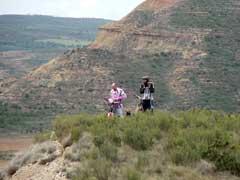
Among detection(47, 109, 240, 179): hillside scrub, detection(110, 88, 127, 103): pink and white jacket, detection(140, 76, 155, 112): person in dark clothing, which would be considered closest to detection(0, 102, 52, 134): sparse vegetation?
detection(140, 76, 155, 112): person in dark clothing

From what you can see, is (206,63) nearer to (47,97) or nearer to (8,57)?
(47,97)

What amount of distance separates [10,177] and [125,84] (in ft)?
158

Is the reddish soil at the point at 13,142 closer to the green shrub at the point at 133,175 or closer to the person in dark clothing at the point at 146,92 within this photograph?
the person in dark clothing at the point at 146,92

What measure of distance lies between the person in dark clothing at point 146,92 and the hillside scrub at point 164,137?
1323mm

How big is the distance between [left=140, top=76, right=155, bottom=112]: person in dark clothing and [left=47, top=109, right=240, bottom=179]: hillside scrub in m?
1.32

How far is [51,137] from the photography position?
16906 millimetres

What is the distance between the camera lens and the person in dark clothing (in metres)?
18.5

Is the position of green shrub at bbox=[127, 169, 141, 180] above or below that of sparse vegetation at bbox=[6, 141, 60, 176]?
above

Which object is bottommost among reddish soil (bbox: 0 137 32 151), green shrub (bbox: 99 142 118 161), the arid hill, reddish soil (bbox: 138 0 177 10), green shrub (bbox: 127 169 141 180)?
reddish soil (bbox: 0 137 32 151)

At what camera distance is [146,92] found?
1861 cm

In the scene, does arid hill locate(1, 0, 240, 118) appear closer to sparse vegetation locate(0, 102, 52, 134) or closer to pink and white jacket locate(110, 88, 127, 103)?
sparse vegetation locate(0, 102, 52, 134)

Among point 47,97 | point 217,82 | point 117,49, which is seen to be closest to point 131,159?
point 217,82

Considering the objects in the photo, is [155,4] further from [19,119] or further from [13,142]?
[13,142]

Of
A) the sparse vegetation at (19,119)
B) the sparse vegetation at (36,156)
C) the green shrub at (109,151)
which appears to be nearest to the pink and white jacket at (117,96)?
the sparse vegetation at (36,156)
